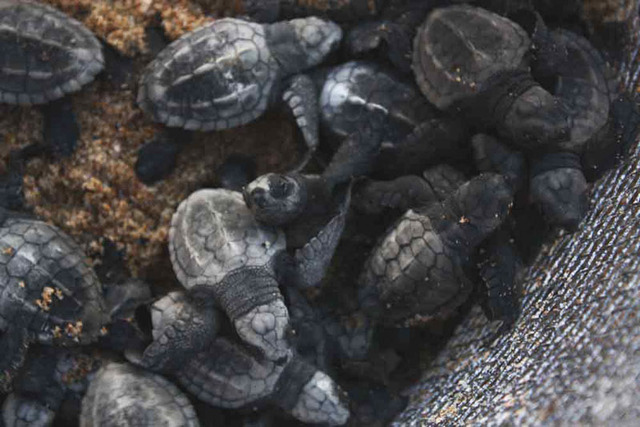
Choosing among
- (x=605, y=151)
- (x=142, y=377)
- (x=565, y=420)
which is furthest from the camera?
(x=605, y=151)

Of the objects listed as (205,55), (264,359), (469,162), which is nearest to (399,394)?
(264,359)

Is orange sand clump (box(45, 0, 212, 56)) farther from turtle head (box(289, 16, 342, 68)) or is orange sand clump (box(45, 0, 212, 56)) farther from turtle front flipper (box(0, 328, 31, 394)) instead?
turtle front flipper (box(0, 328, 31, 394))

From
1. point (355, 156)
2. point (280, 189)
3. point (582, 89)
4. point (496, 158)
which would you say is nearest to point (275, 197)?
point (280, 189)

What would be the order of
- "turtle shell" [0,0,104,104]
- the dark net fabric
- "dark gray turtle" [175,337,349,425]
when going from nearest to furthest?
the dark net fabric < "dark gray turtle" [175,337,349,425] < "turtle shell" [0,0,104,104]

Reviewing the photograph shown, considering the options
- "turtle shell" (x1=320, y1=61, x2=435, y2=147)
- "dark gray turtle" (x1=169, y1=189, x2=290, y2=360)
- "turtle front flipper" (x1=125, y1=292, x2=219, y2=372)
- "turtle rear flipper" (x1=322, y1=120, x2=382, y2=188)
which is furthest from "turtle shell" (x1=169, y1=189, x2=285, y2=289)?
"turtle shell" (x1=320, y1=61, x2=435, y2=147)

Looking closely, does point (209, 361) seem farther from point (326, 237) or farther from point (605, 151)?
point (605, 151)

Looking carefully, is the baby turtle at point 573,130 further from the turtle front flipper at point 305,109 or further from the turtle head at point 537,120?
the turtle front flipper at point 305,109

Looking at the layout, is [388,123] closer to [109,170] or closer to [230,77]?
[230,77]
